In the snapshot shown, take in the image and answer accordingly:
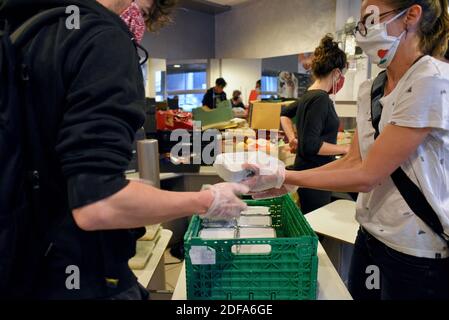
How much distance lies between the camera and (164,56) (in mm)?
6473

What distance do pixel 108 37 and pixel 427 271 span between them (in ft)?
3.30

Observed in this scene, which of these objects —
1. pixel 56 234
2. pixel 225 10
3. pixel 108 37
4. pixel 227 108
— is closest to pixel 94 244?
pixel 56 234

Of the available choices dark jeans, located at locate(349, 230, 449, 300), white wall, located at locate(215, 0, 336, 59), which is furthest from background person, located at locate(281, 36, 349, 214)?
white wall, located at locate(215, 0, 336, 59)

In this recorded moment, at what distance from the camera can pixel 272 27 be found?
229 inches

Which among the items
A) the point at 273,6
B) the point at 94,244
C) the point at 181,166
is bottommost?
the point at 181,166

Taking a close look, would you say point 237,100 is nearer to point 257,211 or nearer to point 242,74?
point 242,74

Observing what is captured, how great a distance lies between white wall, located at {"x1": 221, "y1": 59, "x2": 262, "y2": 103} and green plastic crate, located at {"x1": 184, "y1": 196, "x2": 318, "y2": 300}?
5.66m

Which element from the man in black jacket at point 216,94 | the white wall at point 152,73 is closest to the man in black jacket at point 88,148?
the man in black jacket at point 216,94

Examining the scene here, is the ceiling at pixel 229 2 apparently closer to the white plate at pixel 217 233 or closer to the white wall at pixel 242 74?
the white wall at pixel 242 74

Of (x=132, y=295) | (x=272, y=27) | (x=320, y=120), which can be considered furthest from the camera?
(x=272, y=27)

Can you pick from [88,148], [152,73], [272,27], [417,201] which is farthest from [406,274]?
[152,73]

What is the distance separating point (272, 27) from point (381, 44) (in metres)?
5.13

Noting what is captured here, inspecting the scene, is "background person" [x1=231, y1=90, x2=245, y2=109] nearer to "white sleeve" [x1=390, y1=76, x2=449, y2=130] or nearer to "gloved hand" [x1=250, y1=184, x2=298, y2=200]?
"gloved hand" [x1=250, y1=184, x2=298, y2=200]
